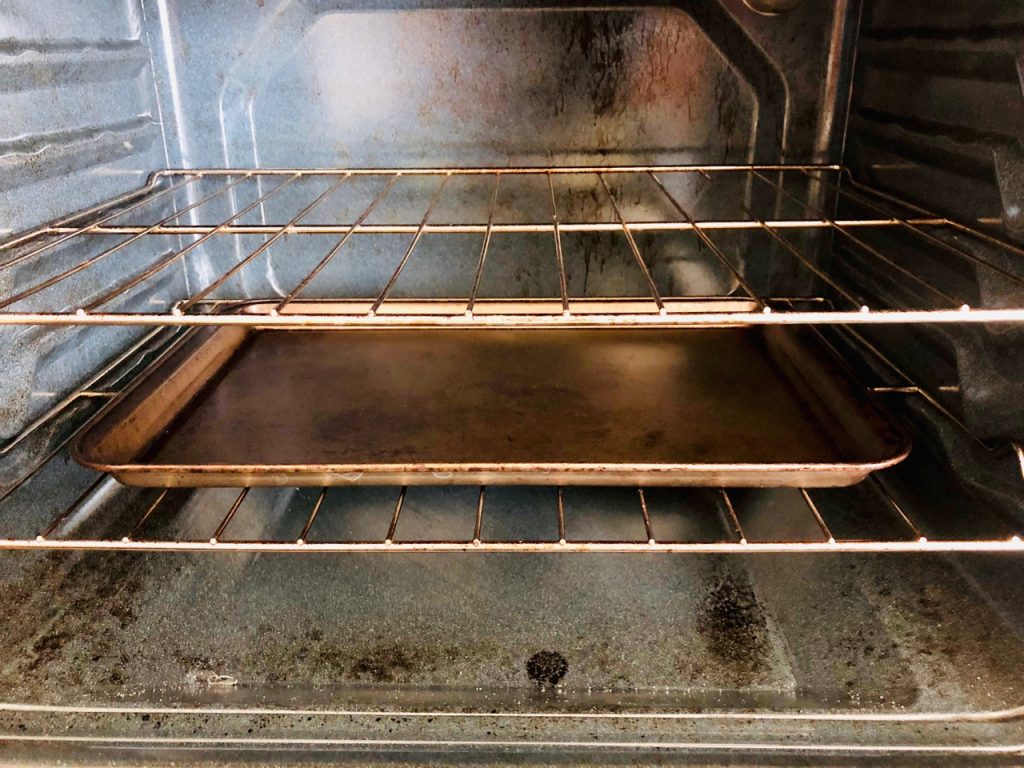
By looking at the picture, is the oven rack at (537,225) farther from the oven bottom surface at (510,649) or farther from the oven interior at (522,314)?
the oven bottom surface at (510,649)

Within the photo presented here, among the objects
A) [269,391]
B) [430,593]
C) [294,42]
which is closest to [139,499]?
[269,391]

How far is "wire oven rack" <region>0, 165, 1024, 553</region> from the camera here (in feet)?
2.15

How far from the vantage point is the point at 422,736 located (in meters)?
0.67

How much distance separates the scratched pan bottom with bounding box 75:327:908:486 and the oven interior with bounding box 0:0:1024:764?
A: 7 centimetres

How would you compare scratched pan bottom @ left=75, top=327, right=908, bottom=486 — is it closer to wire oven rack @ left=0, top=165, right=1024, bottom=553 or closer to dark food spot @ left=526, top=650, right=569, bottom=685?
wire oven rack @ left=0, top=165, right=1024, bottom=553

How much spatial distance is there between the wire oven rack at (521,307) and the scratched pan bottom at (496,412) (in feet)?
0.16

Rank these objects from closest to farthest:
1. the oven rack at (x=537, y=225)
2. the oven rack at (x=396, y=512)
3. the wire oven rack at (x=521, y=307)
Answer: the wire oven rack at (x=521, y=307)
the oven rack at (x=396, y=512)
the oven rack at (x=537, y=225)

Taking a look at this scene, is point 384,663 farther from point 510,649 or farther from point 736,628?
point 736,628

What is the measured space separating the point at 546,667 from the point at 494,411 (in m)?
0.32

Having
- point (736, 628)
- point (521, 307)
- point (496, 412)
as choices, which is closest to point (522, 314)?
point (496, 412)

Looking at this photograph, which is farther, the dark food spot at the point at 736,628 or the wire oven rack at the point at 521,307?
the dark food spot at the point at 736,628

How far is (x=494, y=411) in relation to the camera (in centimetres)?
95

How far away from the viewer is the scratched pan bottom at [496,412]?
0.79 meters

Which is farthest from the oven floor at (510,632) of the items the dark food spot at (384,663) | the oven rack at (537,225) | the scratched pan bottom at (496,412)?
the oven rack at (537,225)
